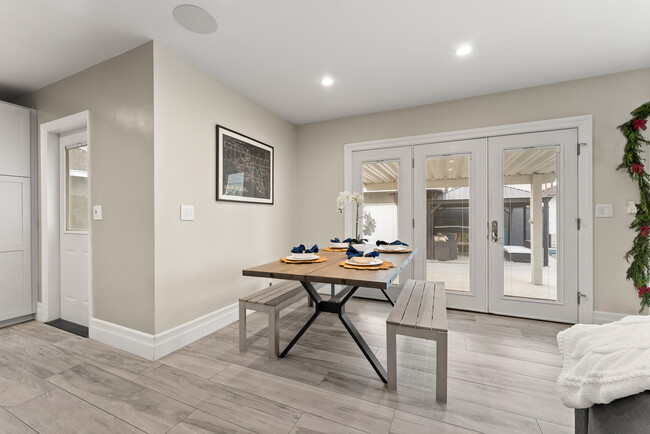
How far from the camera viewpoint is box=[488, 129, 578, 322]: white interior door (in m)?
2.76

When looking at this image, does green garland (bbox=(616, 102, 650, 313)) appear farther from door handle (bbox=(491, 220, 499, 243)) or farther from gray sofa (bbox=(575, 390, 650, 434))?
gray sofa (bbox=(575, 390, 650, 434))

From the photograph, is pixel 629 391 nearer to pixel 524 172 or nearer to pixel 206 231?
pixel 206 231

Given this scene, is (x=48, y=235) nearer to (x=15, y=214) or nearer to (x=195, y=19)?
(x=15, y=214)

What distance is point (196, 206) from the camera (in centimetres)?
245

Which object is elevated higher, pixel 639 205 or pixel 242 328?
pixel 639 205

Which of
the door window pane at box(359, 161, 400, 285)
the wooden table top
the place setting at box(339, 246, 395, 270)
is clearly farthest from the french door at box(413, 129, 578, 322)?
the place setting at box(339, 246, 395, 270)

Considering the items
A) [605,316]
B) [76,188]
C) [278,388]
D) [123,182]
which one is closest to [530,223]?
[605,316]

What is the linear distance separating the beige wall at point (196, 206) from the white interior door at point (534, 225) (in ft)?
8.79

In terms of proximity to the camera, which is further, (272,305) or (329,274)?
(272,305)

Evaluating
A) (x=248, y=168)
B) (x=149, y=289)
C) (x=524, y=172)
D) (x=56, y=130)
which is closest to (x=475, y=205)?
(x=524, y=172)

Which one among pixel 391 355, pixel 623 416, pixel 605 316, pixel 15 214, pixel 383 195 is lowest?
pixel 605 316

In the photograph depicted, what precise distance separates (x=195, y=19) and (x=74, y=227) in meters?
2.39

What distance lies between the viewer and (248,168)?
306cm

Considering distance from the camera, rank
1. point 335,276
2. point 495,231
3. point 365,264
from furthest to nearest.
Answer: point 495,231 → point 365,264 → point 335,276
